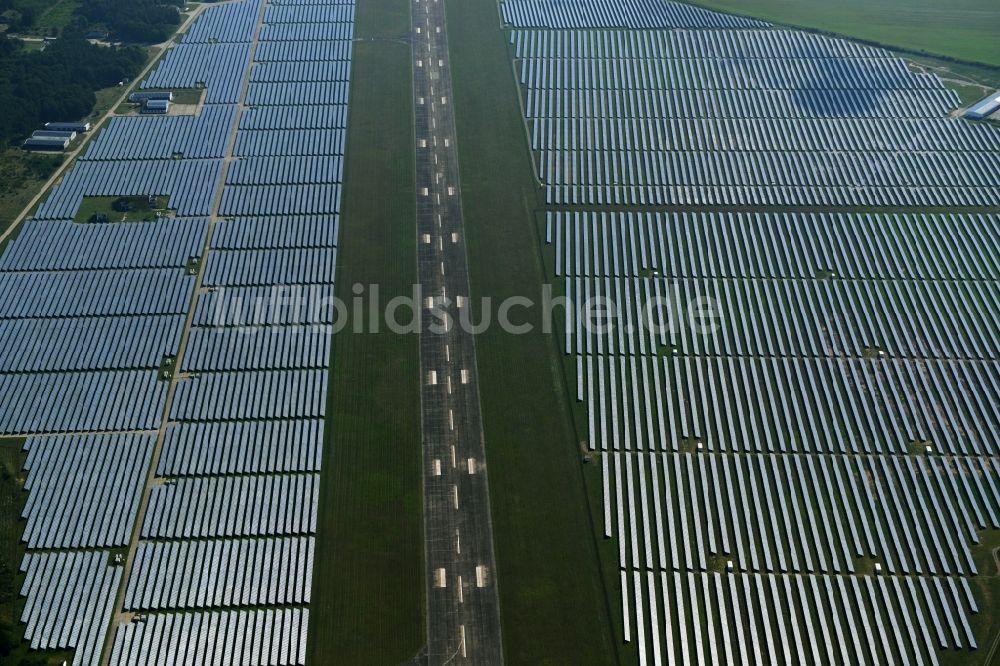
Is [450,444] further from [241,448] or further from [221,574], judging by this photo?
[221,574]

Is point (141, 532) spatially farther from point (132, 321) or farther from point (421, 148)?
point (421, 148)

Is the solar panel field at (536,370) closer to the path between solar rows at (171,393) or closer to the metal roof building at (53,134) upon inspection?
the path between solar rows at (171,393)

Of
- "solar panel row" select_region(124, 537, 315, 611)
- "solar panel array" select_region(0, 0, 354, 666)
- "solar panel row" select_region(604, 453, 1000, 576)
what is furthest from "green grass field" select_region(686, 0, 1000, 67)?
"solar panel row" select_region(124, 537, 315, 611)

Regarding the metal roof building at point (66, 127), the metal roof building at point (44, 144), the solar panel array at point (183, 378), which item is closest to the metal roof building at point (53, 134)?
the metal roof building at point (44, 144)

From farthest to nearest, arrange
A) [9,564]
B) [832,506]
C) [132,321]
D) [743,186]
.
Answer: [743,186]
[132,321]
[832,506]
[9,564]

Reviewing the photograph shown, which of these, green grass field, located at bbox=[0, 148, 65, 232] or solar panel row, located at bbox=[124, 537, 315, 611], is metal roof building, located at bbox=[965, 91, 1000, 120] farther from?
green grass field, located at bbox=[0, 148, 65, 232]

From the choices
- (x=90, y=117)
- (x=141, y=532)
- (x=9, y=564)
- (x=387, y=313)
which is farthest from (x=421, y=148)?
(x=9, y=564)
